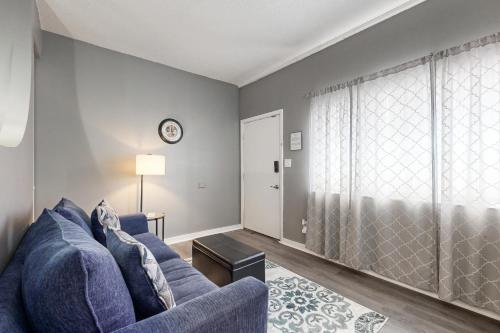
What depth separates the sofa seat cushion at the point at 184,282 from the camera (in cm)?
130

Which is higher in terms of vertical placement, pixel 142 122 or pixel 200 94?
pixel 200 94

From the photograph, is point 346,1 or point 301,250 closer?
point 346,1

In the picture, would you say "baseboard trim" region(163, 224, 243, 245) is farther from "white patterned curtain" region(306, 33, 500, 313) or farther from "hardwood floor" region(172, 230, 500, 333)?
"white patterned curtain" region(306, 33, 500, 313)

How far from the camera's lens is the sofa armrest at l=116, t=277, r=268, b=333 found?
2.52ft

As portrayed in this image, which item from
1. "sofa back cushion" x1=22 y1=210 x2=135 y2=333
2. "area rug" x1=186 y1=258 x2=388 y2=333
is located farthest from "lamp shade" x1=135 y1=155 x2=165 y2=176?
"sofa back cushion" x1=22 y1=210 x2=135 y2=333

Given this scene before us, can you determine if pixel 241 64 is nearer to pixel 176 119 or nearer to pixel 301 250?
pixel 176 119

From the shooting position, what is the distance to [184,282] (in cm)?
144

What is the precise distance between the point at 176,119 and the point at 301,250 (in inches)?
106

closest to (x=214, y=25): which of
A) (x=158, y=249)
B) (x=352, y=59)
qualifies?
(x=352, y=59)

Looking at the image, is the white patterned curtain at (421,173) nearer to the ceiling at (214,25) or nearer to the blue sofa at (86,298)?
the ceiling at (214,25)

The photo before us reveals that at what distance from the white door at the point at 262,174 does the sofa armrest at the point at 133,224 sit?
195 cm

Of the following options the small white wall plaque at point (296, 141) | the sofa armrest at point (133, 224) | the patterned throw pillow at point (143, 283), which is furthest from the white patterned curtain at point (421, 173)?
the patterned throw pillow at point (143, 283)

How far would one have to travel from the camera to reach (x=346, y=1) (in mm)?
2174

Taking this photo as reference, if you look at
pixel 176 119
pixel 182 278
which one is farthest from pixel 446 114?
pixel 176 119
